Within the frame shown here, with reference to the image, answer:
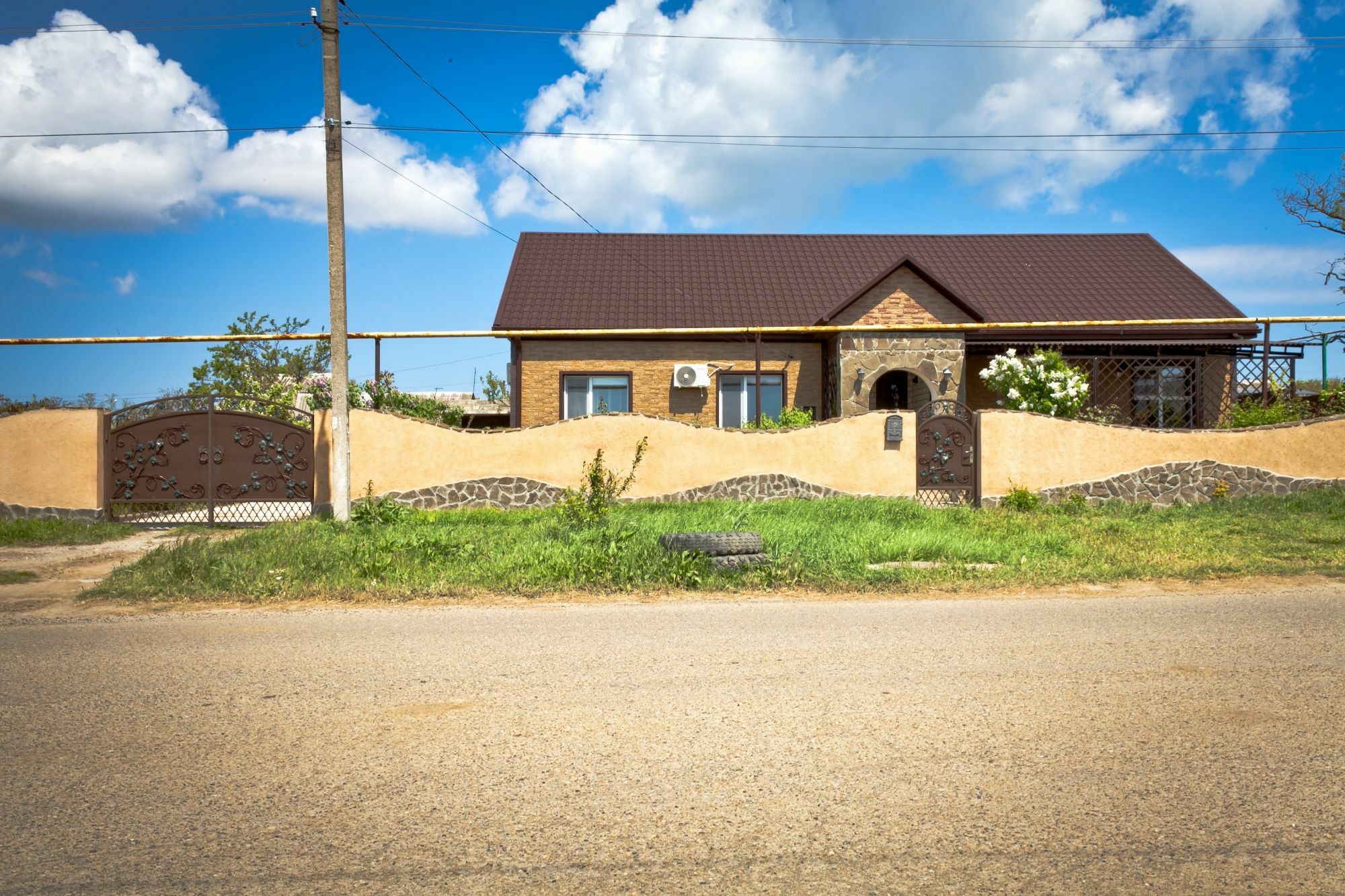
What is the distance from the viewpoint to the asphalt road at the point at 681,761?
10.2ft

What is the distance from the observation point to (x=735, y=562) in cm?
918

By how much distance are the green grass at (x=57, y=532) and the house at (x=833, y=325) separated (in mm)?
8375

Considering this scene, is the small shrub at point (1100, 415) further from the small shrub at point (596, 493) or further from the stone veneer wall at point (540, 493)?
the small shrub at point (596, 493)

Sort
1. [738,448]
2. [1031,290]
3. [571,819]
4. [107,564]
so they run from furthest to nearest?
1. [1031,290]
2. [738,448]
3. [107,564]
4. [571,819]

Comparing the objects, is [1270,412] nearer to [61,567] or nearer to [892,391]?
[892,391]

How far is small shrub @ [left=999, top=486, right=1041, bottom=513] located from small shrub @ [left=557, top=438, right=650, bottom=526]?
20.0ft

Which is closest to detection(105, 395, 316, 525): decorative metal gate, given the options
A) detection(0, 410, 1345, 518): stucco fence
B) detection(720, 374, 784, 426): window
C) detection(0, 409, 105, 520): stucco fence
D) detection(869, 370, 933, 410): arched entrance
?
detection(0, 409, 105, 520): stucco fence

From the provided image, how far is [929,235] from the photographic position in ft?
90.5

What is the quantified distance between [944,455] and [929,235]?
14186 millimetres

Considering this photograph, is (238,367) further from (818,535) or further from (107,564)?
(818,535)

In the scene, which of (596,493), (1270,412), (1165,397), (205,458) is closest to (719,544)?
(596,493)

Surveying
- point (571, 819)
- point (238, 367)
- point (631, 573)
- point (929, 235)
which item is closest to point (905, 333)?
point (929, 235)

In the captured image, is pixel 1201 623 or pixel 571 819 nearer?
pixel 571 819

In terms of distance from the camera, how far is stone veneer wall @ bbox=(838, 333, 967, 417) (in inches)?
764
